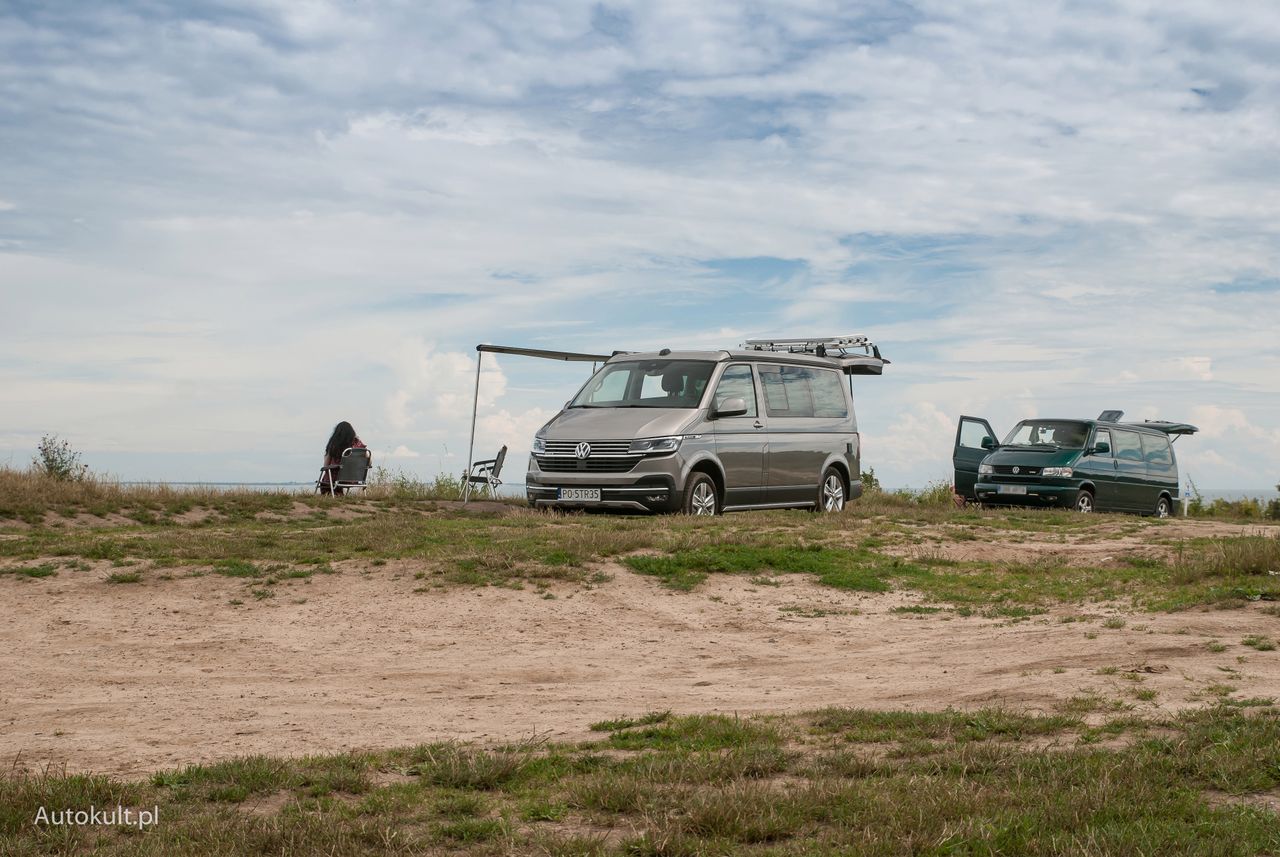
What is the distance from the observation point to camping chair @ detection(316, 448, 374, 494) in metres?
21.0

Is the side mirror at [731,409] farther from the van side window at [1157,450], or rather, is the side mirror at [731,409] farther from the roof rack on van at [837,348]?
the van side window at [1157,450]

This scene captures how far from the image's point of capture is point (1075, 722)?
248 inches

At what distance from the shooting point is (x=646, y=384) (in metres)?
16.9

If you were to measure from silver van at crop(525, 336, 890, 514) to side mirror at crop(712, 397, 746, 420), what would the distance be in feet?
0.06

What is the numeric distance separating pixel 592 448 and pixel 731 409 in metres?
1.88

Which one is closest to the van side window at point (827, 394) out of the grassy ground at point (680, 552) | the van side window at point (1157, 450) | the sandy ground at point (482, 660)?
the grassy ground at point (680, 552)

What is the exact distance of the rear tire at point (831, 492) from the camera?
1806cm

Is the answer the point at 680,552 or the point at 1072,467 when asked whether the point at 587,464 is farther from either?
the point at 1072,467

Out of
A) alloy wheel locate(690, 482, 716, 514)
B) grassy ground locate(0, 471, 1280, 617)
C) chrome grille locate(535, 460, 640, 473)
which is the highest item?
chrome grille locate(535, 460, 640, 473)

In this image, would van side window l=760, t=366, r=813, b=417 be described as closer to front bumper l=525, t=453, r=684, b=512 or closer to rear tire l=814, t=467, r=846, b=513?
rear tire l=814, t=467, r=846, b=513

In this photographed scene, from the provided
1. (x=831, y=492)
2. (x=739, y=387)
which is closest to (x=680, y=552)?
(x=739, y=387)

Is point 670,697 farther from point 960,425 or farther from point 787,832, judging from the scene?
point 960,425

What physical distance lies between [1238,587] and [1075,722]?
204 inches

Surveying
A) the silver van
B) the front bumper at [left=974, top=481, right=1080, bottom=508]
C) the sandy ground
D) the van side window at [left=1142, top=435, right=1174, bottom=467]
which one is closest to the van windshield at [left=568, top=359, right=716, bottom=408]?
the silver van
